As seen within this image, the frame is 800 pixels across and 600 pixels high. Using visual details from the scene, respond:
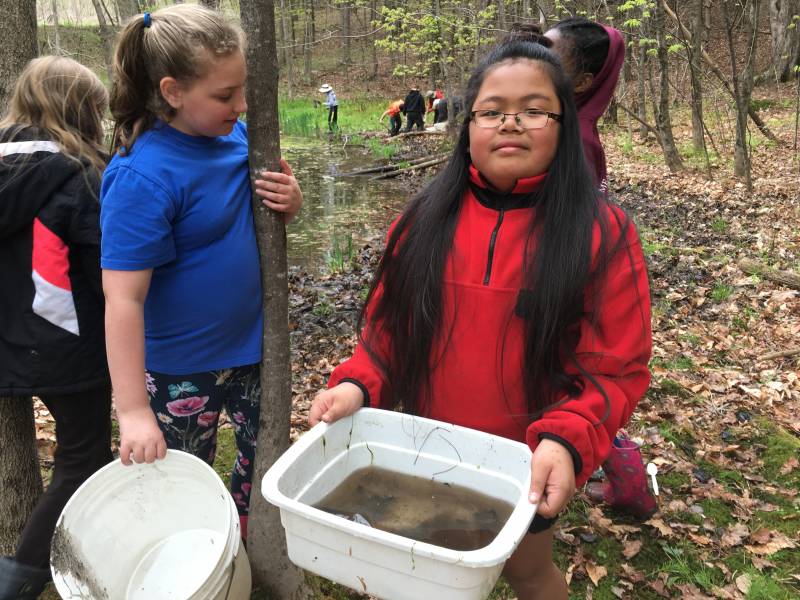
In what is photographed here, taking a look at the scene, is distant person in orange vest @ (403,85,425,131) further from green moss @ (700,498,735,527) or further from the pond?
green moss @ (700,498,735,527)

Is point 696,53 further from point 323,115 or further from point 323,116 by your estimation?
point 323,115

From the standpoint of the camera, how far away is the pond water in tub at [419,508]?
52.6 inches

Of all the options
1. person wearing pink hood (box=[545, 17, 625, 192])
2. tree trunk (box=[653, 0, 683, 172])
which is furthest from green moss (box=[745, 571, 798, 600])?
tree trunk (box=[653, 0, 683, 172])

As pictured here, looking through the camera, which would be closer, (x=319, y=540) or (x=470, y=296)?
(x=319, y=540)

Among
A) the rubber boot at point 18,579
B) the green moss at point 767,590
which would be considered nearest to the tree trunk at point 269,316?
the rubber boot at point 18,579

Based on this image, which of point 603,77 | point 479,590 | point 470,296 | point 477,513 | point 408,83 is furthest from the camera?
point 408,83

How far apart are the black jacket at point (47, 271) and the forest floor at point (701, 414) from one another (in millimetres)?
1205

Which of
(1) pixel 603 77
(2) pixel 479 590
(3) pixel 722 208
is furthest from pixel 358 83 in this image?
(2) pixel 479 590

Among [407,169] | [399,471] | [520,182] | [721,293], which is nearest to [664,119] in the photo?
[407,169]

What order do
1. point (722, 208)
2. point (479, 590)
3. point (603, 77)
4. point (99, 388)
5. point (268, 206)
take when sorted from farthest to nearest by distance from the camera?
point (722, 208), point (603, 77), point (99, 388), point (268, 206), point (479, 590)

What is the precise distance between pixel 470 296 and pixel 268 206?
0.72 meters

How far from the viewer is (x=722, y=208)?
797 cm

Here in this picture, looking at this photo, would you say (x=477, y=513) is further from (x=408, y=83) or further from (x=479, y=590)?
(x=408, y=83)

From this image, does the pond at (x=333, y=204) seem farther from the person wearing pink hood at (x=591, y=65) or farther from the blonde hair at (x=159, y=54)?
the blonde hair at (x=159, y=54)
